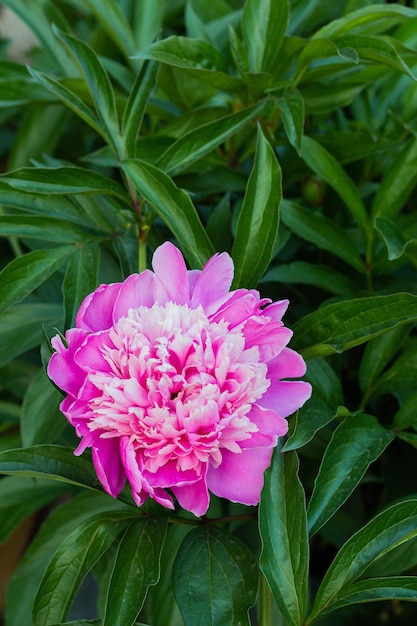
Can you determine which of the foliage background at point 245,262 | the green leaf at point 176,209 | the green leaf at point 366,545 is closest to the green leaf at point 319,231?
the foliage background at point 245,262

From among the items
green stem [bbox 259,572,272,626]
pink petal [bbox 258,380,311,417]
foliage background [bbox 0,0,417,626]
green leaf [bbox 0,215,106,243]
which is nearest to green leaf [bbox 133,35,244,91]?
foliage background [bbox 0,0,417,626]

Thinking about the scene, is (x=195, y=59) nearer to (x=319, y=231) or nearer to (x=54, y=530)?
(x=319, y=231)

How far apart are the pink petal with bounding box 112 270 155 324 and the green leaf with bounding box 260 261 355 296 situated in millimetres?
150

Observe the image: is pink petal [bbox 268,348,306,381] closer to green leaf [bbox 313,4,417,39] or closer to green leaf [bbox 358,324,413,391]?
green leaf [bbox 358,324,413,391]

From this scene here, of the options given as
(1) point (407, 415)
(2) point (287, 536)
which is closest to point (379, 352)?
(1) point (407, 415)

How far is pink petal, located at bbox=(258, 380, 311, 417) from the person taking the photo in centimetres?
37

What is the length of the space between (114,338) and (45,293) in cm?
30

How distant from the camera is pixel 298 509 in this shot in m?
0.38

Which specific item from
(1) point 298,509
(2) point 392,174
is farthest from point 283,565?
(2) point 392,174

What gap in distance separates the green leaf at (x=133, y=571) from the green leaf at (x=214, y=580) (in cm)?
2

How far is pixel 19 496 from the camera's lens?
627 mm

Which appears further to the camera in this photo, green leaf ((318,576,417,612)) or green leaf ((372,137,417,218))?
green leaf ((372,137,417,218))

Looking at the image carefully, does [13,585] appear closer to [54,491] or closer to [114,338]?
[54,491]

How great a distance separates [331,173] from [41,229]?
22 centimetres
